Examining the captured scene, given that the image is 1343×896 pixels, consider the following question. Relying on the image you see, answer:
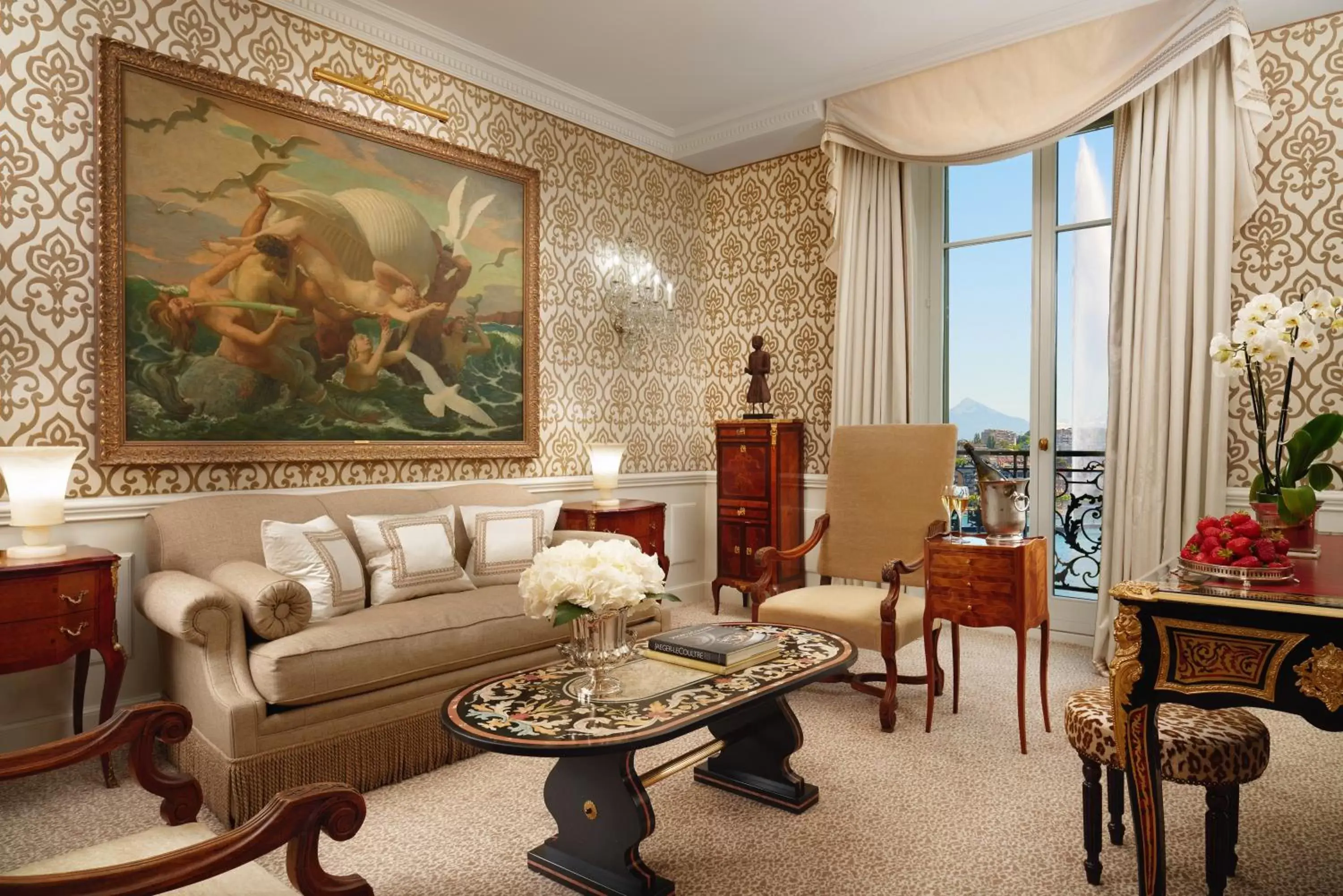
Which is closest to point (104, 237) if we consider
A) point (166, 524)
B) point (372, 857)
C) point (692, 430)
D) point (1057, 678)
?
point (166, 524)

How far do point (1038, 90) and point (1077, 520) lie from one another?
256 cm

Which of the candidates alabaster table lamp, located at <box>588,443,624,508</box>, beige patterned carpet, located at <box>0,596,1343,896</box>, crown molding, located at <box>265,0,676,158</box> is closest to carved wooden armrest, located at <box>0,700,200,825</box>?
beige patterned carpet, located at <box>0,596,1343,896</box>

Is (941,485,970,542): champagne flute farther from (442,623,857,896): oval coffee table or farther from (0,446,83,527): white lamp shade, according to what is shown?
(0,446,83,527): white lamp shade

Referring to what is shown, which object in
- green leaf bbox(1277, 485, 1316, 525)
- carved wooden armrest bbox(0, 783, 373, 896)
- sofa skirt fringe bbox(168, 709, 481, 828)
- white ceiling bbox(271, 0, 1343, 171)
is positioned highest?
white ceiling bbox(271, 0, 1343, 171)

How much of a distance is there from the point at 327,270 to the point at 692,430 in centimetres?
310

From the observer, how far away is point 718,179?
21.2 feet

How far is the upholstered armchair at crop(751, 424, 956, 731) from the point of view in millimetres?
3562

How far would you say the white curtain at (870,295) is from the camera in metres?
5.34

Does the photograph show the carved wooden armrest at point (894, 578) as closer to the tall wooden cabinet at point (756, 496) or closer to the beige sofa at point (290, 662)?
the beige sofa at point (290, 662)

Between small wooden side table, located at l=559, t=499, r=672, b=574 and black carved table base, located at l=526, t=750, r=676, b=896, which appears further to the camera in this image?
small wooden side table, located at l=559, t=499, r=672, b=574

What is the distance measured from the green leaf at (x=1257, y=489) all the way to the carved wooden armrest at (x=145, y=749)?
3.07 m

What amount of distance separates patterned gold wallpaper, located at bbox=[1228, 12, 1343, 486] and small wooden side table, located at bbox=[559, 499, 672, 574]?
3218 millimetres

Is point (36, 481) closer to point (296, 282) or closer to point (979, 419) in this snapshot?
point (296, 282)

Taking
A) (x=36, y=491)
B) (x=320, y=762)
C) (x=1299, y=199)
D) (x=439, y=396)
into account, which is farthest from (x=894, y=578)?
(x=36, y=491)
